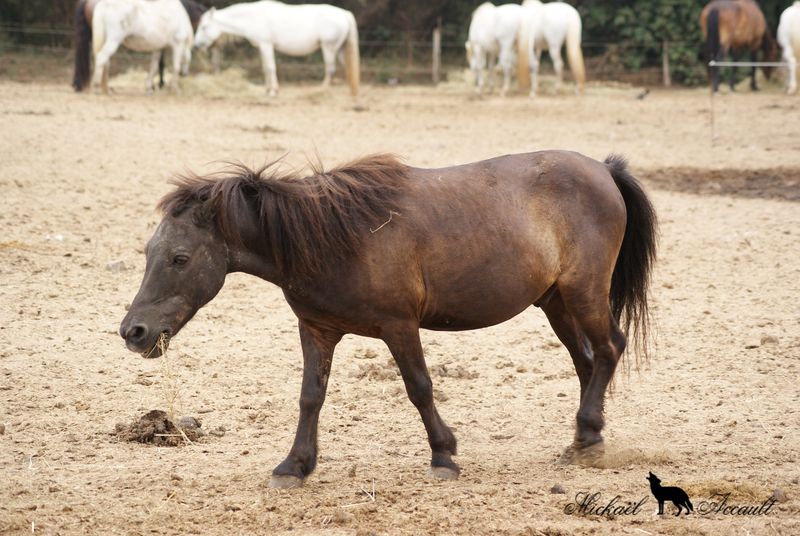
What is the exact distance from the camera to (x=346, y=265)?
4.21 m

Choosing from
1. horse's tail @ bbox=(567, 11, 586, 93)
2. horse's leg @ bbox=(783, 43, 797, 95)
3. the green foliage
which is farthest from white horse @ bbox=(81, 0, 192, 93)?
horse's leg @ bbox=(783, 43, 797, 95)

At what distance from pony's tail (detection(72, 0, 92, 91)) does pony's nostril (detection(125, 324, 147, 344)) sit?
15.3 metres

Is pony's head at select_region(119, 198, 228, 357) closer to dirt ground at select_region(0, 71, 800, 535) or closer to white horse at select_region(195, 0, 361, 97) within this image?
dirt ground at select_region(0, 71, 800, 535)

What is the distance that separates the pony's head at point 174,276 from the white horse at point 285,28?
17.7 meters

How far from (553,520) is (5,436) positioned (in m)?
2.85

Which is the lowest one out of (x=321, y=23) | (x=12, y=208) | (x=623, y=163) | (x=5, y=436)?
(x=5, y=436)

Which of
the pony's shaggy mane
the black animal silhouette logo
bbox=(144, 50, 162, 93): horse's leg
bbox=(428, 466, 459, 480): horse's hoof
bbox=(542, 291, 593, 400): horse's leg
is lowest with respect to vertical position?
bbox=(428, 466, 459, 480): horse's hoof

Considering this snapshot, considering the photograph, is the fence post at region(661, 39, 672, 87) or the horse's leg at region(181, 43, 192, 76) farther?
the fence post at region(661, 39, 672, 87)

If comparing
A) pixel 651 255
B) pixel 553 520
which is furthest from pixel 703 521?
pixel 651 255

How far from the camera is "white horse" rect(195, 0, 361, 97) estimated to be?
21.5 m

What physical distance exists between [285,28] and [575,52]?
643cm

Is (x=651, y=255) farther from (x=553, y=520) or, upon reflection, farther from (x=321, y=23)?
(x=321, y=23)

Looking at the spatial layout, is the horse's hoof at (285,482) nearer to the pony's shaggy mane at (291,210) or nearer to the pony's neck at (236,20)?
the pony's shaggy mane at (291,210)

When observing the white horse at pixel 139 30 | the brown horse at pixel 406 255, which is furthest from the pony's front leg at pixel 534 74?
the brown horse at pixel 406 255
